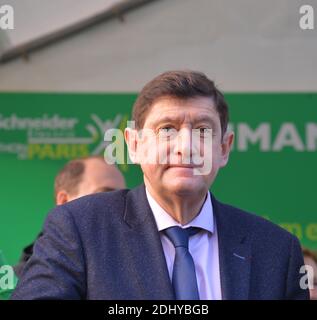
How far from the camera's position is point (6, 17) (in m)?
2.75

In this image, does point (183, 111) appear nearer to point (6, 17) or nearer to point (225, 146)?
point (225, 146)

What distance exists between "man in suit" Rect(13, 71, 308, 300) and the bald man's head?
1.10 metres

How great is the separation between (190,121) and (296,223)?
1.71 metres

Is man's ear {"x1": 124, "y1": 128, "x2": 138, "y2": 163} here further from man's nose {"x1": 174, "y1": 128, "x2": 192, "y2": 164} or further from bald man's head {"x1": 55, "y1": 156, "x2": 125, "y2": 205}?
bald man's head {"x1": 55, "y1": 156, "x2": 125, "y2": 205}

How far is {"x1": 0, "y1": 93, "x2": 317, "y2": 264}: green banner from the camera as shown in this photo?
310 centimetres

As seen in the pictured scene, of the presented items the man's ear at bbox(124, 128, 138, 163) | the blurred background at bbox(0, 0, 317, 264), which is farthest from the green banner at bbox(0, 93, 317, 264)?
the man's ear at bbox(124, 128, 138, 163)

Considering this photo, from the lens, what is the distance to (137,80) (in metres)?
3.14

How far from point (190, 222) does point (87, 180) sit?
4.03 feet

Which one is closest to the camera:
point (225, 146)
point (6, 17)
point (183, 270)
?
point (183, 270)

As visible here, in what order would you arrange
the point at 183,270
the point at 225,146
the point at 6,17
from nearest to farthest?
the point at 183,270 < the point at 225,146 < the point at 6,17

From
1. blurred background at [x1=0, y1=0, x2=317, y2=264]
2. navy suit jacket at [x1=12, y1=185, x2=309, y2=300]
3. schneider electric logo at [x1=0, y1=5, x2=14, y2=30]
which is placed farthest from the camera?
blurred background at [x1=0, y1=0, x2=317, y2=264]

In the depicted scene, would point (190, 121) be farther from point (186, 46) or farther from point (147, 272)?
point (186, 46)

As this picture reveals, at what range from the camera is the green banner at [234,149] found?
10.2ft

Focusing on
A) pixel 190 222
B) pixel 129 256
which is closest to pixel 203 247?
pixel 190 222
